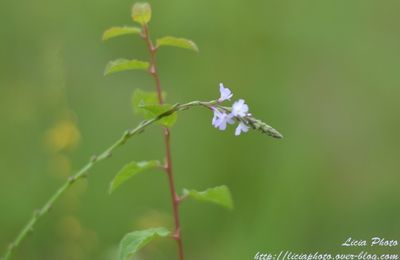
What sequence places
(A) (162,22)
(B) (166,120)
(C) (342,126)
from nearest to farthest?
(B) (166,120), (C) (342,126), (A) (162,22)

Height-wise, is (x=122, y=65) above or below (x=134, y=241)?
above

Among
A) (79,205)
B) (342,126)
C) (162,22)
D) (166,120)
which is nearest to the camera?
(166,120)

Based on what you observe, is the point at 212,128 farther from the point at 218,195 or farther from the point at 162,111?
the point at 162,111

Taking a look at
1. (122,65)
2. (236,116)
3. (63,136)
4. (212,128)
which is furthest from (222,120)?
(212,128)

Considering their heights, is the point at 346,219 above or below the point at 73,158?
below

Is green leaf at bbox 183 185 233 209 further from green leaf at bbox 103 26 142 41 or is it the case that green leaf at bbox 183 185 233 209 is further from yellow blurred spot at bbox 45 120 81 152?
yellow blurred spot at bbox 45 120 81 152

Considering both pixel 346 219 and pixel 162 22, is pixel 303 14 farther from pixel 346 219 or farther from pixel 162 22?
pixel 346 219

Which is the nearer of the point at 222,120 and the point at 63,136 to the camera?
the point at 222,120

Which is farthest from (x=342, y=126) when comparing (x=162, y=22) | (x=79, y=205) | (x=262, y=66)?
(x=79, y=205)
